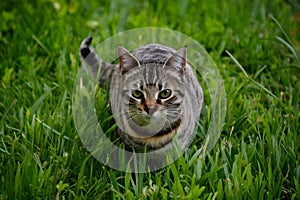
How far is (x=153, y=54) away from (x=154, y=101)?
43 cm

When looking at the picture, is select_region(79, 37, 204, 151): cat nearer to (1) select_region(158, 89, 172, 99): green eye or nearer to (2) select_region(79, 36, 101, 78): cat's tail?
(1) select_region(158, 89, 172, 99): green eye

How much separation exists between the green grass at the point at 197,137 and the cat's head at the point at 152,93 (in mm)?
227

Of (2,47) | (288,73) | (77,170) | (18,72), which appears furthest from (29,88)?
(288,73)

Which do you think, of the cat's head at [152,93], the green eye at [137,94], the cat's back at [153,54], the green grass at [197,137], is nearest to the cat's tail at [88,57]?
the green grass at [197,137]

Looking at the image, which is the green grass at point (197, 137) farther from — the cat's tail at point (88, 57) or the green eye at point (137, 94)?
the green eye at point (137, 94)

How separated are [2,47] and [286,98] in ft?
6.66

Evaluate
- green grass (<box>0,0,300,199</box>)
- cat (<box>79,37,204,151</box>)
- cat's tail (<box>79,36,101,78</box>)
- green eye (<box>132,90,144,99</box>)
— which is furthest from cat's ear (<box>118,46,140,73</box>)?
cat's tail (<box>79,36,101,78</box>)

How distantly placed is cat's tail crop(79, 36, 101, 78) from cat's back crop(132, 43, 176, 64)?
47 centimetres

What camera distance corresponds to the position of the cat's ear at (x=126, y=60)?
282 centimetres

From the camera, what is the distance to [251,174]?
104 inches

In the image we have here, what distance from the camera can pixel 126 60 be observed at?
284 cm

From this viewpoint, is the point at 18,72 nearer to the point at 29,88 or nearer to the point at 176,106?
the point at 29,88

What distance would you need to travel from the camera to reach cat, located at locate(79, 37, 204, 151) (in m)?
2.74

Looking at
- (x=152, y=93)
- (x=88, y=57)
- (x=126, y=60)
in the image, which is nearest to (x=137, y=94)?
(x=152, y=93)
